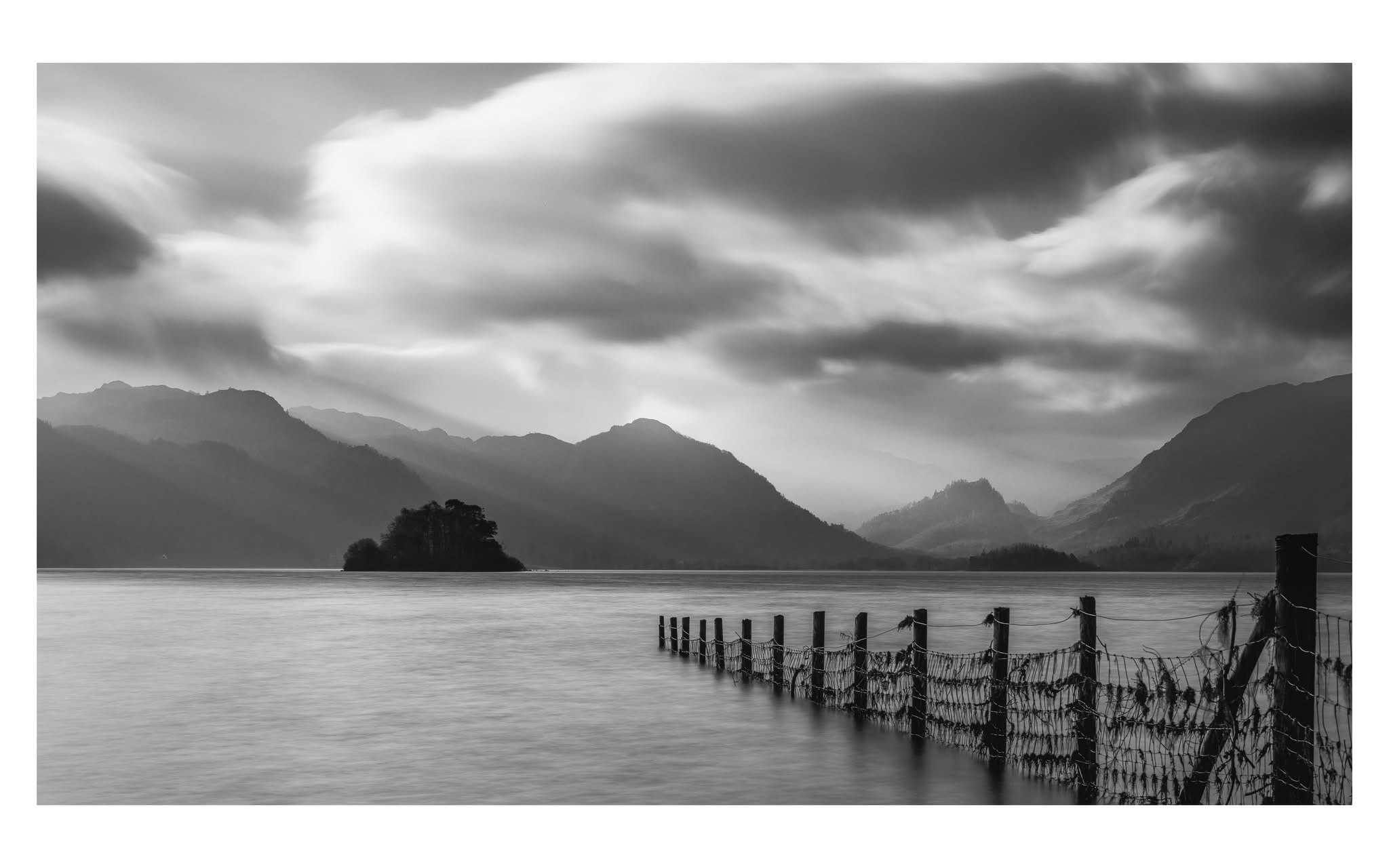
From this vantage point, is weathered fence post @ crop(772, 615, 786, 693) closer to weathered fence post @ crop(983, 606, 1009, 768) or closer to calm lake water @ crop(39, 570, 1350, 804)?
calm lake water @ crop(39, 570, 1350, 804)

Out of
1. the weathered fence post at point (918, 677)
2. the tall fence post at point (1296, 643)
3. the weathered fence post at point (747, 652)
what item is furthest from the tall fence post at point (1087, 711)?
the weathered fence post at point (747, 652)

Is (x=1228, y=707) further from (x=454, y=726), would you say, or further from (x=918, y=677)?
(x=454, y=726)

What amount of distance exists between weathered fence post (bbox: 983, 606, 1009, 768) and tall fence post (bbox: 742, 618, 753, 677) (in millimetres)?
10489

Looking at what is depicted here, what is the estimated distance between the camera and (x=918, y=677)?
1503cm

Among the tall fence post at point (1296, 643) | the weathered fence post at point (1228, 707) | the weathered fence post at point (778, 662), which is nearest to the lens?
the tall fence post at point (1296, 643)

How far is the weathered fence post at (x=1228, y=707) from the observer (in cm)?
902

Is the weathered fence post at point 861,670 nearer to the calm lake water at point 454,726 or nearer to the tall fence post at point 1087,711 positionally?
the calm lake water at point 454,726

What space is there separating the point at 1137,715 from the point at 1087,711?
4031mm

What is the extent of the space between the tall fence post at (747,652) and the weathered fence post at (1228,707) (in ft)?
45.7

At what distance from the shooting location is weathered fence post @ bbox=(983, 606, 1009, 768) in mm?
12578

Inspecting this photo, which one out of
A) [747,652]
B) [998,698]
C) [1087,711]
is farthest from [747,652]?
[1087,711]

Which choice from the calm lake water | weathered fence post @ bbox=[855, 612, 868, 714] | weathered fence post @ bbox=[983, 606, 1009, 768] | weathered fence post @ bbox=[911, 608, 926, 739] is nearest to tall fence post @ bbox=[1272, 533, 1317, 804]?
the calm lake water
